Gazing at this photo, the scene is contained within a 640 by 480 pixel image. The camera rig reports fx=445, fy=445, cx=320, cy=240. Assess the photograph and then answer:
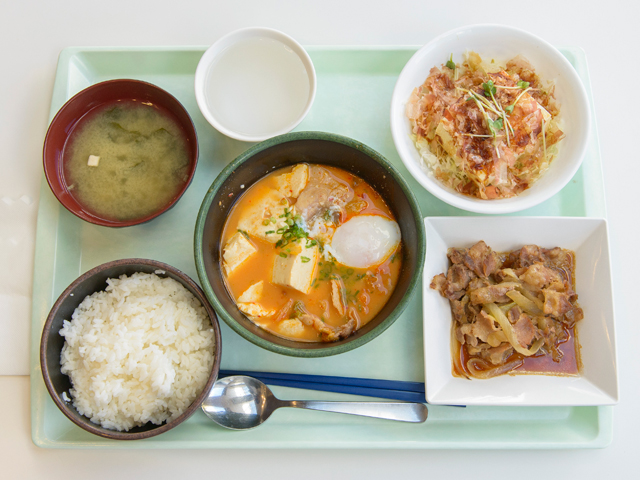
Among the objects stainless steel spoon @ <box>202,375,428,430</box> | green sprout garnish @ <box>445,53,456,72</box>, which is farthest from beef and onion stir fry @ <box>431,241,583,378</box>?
green sprout garnish @ <box>445,53,456,72</box>

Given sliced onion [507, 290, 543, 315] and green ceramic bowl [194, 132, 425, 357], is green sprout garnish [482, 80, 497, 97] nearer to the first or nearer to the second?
green ceramic bowl [194, 132, 425, 357]

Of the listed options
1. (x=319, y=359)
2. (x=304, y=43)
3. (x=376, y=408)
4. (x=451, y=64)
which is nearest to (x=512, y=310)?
(x=376, y=408)

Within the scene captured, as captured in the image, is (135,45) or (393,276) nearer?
(393,276)

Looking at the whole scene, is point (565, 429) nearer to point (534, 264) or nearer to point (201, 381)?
point (534, 264)

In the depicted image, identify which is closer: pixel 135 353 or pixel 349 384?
pixel 135 353

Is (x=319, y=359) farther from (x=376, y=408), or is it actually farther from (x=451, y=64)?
(x=451, y=64)

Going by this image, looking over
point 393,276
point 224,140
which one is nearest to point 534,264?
point 393,276
